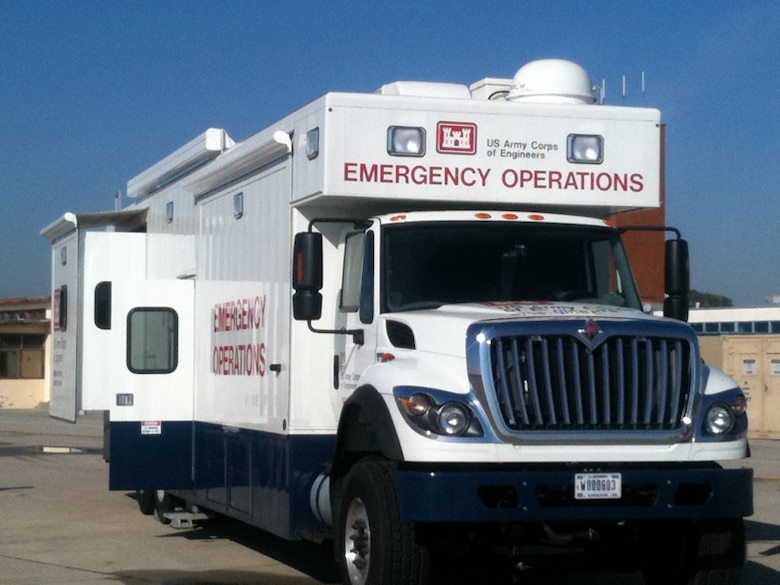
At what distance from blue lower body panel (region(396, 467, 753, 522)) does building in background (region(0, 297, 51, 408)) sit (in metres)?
50.0

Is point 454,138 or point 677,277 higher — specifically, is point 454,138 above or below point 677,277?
above

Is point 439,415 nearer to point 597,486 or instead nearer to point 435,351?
point 435,351

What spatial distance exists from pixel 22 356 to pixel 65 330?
4570cm

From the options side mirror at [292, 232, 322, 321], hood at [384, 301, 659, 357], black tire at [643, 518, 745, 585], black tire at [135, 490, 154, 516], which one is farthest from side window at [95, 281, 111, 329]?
black tire at [643, 518, 745, 585]

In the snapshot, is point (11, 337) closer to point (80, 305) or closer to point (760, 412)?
point (760, 412)

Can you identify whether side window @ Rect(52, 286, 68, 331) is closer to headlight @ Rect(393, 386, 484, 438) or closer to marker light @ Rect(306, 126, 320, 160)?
marker light @ Rect(306, 126, 320, 160)

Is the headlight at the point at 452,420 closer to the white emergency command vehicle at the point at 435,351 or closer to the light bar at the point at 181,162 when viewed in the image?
the white emergency command vehicle at the point at 435,351

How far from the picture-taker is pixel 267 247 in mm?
10227

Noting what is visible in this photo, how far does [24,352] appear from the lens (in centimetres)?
5819

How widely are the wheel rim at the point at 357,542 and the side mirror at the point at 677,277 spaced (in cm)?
267

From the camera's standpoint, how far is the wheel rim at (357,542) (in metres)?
8.14

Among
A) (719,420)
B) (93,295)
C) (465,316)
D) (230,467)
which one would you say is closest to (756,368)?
(93,295)

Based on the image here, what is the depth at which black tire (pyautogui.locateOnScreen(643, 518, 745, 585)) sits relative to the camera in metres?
8.16

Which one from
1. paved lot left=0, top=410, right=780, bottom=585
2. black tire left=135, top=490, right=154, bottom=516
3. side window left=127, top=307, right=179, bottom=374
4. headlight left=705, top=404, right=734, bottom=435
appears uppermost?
side window left=127, top=307, right=179, bottom=374
